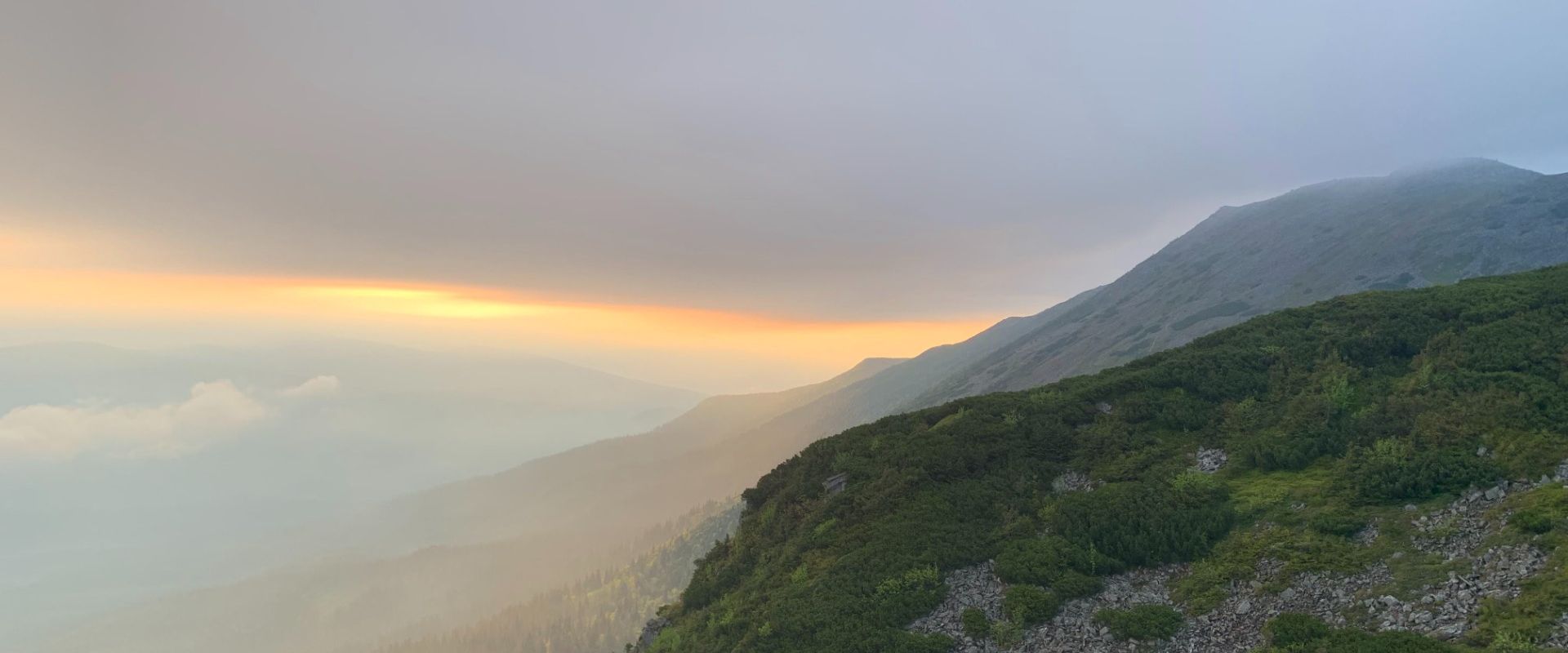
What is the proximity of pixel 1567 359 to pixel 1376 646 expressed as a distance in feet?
51.2

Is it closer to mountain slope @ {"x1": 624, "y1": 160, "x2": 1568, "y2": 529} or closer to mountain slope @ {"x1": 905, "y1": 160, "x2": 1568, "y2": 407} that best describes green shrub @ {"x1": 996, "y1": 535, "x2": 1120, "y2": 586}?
mountain slope @ {"x1": 905, "y1": 160, "x2": 1568, "y2": 407}

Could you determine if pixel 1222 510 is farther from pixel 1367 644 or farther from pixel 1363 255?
pixel 1363 255

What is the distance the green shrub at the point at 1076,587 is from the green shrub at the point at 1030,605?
25 centimetres

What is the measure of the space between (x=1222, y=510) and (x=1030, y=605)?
21.7ft

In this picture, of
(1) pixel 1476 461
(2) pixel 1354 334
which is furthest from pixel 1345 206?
(1) pixel 1476 461

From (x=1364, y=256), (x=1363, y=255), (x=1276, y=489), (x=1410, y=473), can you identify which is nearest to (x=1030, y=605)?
(x=1276, y=489)

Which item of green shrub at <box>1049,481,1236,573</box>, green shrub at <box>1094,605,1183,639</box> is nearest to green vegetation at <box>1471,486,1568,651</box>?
green shrub at <box>1094,605,1183,639</box>

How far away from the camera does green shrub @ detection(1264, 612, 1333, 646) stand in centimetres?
1270

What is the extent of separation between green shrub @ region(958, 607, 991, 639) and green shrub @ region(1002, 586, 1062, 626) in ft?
2.07

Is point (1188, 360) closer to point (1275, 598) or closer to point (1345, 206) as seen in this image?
point (1275, 598)

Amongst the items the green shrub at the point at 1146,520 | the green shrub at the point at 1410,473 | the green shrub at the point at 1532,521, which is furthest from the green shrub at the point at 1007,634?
the green shrub at the point at 1532,521

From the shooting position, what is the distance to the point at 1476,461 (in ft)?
52.6

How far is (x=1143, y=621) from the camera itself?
14945 millimetres

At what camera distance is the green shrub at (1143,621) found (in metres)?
14.6
